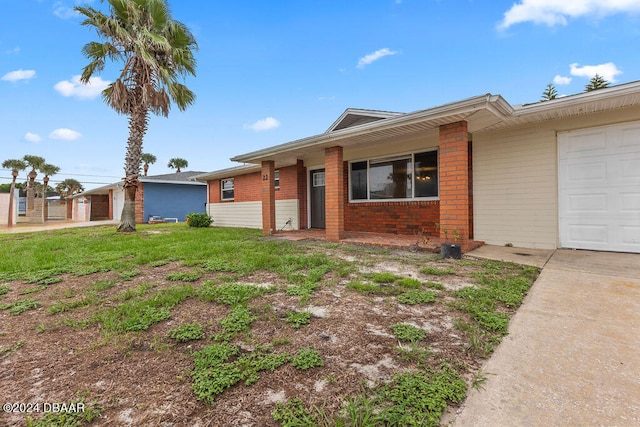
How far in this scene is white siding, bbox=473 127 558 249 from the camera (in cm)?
570

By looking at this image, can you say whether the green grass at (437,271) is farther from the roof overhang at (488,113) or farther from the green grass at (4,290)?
the green grass at (4,290)

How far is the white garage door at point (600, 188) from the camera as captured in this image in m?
4.99

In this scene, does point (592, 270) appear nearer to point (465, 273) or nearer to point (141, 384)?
point (465, 273)

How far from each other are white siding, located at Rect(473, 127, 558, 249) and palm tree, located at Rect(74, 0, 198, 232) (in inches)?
408

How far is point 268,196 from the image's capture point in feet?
31.6

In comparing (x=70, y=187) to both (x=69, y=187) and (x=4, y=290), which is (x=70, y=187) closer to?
(x=69, y=187)

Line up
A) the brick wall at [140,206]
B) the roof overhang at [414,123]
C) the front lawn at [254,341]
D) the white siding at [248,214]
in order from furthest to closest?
1. the brick wall at [140,206]
2. the white siding at [248,214]
3. the roof overhang at [414,123]
4. the front lawn at [254,341]

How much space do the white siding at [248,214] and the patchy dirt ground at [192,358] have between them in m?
7.62

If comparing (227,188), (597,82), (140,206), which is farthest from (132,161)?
(597,82)


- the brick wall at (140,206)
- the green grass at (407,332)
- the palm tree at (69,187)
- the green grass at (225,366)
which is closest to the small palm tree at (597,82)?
the green grass at (407,332)

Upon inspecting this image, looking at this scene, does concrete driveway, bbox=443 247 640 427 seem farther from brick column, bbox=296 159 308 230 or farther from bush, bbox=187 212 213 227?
bush, bbox=187 212 213 227

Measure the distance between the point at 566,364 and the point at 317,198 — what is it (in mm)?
8951

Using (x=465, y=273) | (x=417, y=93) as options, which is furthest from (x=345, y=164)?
(x=417, y=93)

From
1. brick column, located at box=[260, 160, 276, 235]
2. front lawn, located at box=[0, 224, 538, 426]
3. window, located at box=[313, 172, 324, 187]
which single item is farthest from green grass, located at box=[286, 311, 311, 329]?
window, located at box=[313, 172, 324, 187]
